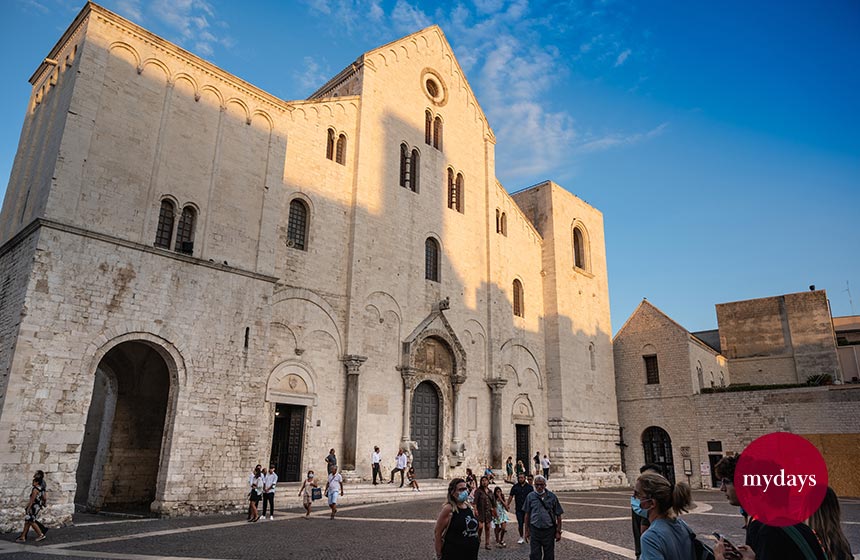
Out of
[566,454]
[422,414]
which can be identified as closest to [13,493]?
[422,414]

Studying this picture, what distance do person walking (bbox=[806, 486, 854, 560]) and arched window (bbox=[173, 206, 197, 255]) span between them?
14.6 m

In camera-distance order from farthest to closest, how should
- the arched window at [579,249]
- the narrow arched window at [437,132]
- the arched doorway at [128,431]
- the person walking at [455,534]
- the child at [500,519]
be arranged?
the arched window at [579,249], the narrow arched window at [437,132], the arched doorway at [128,431], the child at [500,519], the person walking at [455,534]

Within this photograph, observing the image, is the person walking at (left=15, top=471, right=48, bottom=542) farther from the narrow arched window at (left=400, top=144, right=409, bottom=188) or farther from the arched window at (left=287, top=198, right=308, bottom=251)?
the narrow arched window at (left=400, top=144, right=409, bottom=188)

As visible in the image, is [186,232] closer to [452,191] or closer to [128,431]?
[128,431]

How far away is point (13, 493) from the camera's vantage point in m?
10.9

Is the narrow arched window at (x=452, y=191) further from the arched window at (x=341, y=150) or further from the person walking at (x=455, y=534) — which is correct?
the person walking at (x=455, y=534)

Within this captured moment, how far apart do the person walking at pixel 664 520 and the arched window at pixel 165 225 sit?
1392cm

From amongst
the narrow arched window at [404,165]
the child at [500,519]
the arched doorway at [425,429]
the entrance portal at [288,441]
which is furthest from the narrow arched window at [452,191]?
the child at [500,519]

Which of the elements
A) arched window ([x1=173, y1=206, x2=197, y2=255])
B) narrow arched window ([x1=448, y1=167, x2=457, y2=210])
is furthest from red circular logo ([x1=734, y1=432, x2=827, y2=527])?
narrow arched window ([x1=448, y1=167, x2=457, y2=210])

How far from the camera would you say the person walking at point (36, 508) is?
10.0 metres

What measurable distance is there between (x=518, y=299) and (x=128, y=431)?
17.3 metres

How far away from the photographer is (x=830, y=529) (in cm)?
307

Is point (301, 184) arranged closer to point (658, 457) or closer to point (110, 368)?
point (110, 368)

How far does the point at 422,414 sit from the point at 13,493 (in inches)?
515
